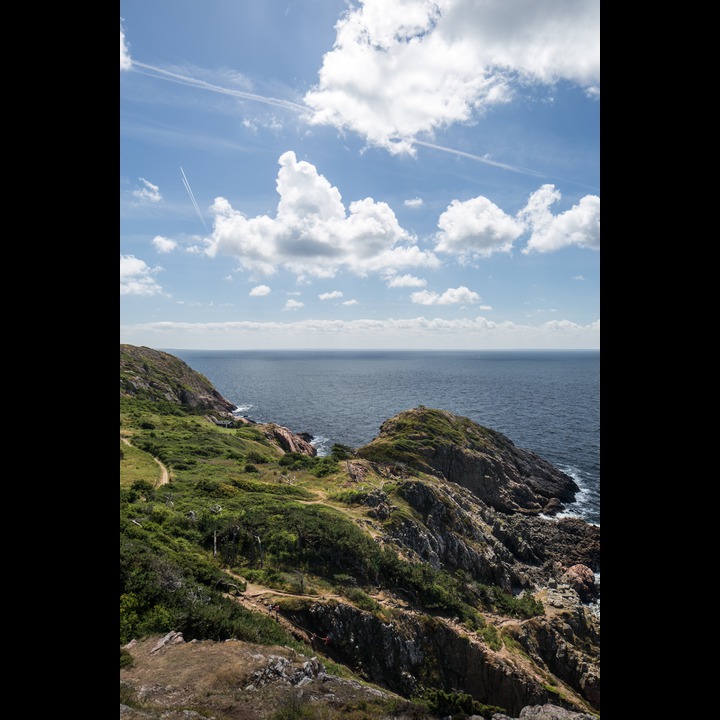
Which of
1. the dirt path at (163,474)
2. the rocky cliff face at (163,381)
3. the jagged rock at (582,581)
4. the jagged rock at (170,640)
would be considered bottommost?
the jagged rock at (582,581)

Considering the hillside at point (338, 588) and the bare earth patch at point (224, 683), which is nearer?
the bare earth patch at point (224, 683)

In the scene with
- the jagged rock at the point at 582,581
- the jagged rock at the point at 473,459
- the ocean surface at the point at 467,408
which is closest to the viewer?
the jagged rock at the point at 582,581

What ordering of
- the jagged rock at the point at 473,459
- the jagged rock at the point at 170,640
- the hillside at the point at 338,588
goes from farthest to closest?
the jagged rock at the point at 473,459
the jagged rock at the point at 170,640
the hillside at the point at 338,588

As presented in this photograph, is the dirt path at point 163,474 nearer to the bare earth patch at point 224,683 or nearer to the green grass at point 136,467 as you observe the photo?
the green grass at point 136,467

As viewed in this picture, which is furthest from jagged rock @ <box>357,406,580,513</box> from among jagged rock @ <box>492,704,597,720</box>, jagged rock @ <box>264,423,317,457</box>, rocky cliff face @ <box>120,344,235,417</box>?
rocky cliff face @ <box>120,344,235,417</box>

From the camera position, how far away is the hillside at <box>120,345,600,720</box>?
28.7ft

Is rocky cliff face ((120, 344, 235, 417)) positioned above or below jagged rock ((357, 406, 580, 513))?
above

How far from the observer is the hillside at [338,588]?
875 centimetres

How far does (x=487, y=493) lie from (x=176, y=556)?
32382mm

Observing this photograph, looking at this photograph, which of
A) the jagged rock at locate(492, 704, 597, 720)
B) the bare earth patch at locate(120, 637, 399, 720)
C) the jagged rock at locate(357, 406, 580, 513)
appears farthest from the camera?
the jagged rock at locate(357, 406, 580, 513)

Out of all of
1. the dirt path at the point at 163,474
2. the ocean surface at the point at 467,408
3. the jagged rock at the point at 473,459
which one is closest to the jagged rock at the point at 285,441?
the ocean surface at the point at 467,408

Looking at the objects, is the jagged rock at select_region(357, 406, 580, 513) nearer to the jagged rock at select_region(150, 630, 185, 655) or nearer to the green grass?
the green grass
